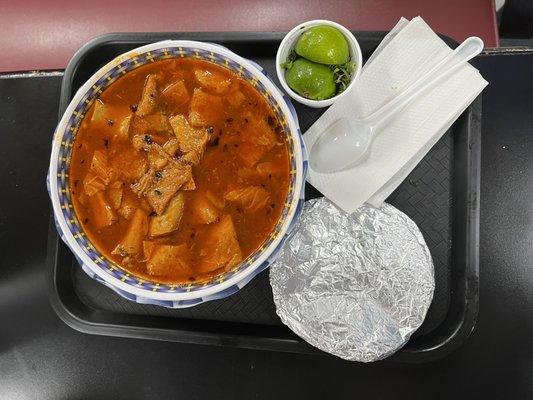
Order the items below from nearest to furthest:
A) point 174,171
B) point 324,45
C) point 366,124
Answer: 1. point 174,171
2. point 324,45
3. point 366,124

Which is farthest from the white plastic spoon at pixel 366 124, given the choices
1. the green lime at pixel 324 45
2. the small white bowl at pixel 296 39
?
the green lime at pixel 324 45

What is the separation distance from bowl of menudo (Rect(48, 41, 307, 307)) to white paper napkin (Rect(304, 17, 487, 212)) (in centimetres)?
30

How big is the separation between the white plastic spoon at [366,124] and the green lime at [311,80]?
130 mm

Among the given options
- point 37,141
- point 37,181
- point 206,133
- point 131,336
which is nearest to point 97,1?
point 37,141

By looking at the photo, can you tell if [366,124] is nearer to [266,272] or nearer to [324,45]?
[324,45]

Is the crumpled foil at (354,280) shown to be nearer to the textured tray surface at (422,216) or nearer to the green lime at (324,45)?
the textured tray surface at (422,216)

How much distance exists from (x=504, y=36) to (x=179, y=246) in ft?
6.03

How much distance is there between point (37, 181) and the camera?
6.83 feet

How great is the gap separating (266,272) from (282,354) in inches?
14.3

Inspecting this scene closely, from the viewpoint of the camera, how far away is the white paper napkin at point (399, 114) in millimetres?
1826

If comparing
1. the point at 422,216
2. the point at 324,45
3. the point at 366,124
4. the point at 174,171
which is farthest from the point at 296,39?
the point at 422,216

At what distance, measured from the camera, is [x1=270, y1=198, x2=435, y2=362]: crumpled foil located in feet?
5.93

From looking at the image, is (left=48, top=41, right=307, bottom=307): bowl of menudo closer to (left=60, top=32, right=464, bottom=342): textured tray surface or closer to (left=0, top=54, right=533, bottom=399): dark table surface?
(left=60, top=32, right=464, bottom=342): textured tray surface

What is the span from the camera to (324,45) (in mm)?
1714
